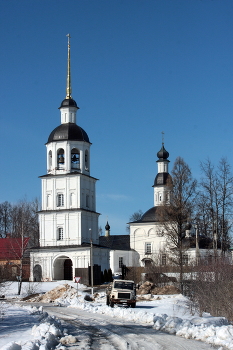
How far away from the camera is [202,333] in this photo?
15773 millimetres

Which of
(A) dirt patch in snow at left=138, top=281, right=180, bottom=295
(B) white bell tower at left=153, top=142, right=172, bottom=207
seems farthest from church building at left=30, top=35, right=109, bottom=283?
(B) white bell tower at left=153, top=142, right=172, bottom=207

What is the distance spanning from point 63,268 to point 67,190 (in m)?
7.83

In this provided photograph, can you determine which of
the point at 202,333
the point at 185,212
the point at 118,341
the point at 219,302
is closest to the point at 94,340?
the point at 118,341

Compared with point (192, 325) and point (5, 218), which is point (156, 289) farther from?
point (5, 218)

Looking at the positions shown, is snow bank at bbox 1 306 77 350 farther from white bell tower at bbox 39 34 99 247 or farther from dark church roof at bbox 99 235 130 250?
dark church roof at bbox 99 235 130 250

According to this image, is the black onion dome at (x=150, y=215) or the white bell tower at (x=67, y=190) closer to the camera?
the white bell tower at (x=67, y=190)

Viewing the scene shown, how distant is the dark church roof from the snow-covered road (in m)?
61.2

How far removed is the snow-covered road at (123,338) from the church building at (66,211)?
3343cm

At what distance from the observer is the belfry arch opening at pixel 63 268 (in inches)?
2170

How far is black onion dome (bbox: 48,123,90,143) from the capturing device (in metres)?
56.3

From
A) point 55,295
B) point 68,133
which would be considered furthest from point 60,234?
point 55,295

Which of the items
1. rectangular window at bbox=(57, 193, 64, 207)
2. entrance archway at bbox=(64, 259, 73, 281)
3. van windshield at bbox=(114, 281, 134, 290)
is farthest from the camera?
rectangular window at bbox=(57, 193, 64, 207)

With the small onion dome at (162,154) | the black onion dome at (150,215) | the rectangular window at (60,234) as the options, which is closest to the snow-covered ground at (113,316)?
the rectangular window at (60,234)

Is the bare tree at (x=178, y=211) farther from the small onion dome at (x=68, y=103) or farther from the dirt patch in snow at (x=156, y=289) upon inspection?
the small onion dome at (x=68, y=103)
